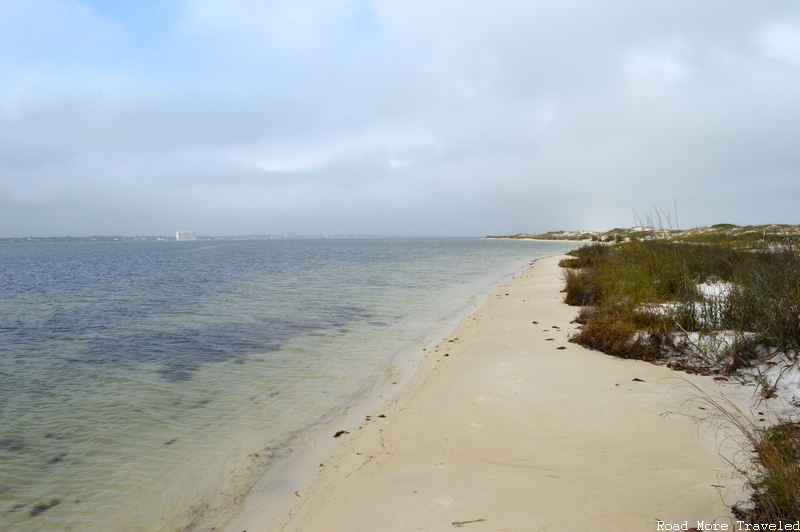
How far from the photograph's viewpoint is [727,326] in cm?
656

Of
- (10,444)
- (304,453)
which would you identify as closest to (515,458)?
(304,453)

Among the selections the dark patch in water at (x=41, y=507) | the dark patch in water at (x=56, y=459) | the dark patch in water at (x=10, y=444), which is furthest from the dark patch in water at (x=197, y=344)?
the dark patch in water at (x=41, y=507)

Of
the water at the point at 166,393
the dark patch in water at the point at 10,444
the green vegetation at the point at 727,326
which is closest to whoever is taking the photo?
the green vegetation at the point at 727,326

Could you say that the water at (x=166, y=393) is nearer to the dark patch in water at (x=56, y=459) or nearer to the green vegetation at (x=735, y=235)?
the dark patch in water at (x=56, y=459)

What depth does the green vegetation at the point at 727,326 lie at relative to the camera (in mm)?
2763

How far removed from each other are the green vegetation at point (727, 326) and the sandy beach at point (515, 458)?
0.34 meters

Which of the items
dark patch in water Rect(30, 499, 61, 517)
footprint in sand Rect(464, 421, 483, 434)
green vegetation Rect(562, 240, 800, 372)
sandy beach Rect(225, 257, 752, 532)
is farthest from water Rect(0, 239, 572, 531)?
green vegetation Rect(562, 240, 800, 372)

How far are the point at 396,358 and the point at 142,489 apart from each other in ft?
17.3

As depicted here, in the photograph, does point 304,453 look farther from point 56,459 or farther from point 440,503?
point 56,459

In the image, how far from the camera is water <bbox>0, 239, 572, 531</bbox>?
4328 millimetres

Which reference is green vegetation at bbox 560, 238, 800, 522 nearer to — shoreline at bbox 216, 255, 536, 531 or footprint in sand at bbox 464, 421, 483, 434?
footprint in sand at bbox 464, 421, 483, 434

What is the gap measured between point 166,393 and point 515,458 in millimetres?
5843

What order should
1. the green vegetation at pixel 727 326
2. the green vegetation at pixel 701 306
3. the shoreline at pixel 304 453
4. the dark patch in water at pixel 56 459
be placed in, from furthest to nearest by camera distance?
1. the green vegetation at pixel 701 306
2. the dark patch in water at pixel 56 459
3. the shoreline at pixel 304 453
4. the green vegetation at pixel 727 326

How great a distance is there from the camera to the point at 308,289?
20.8 meters
